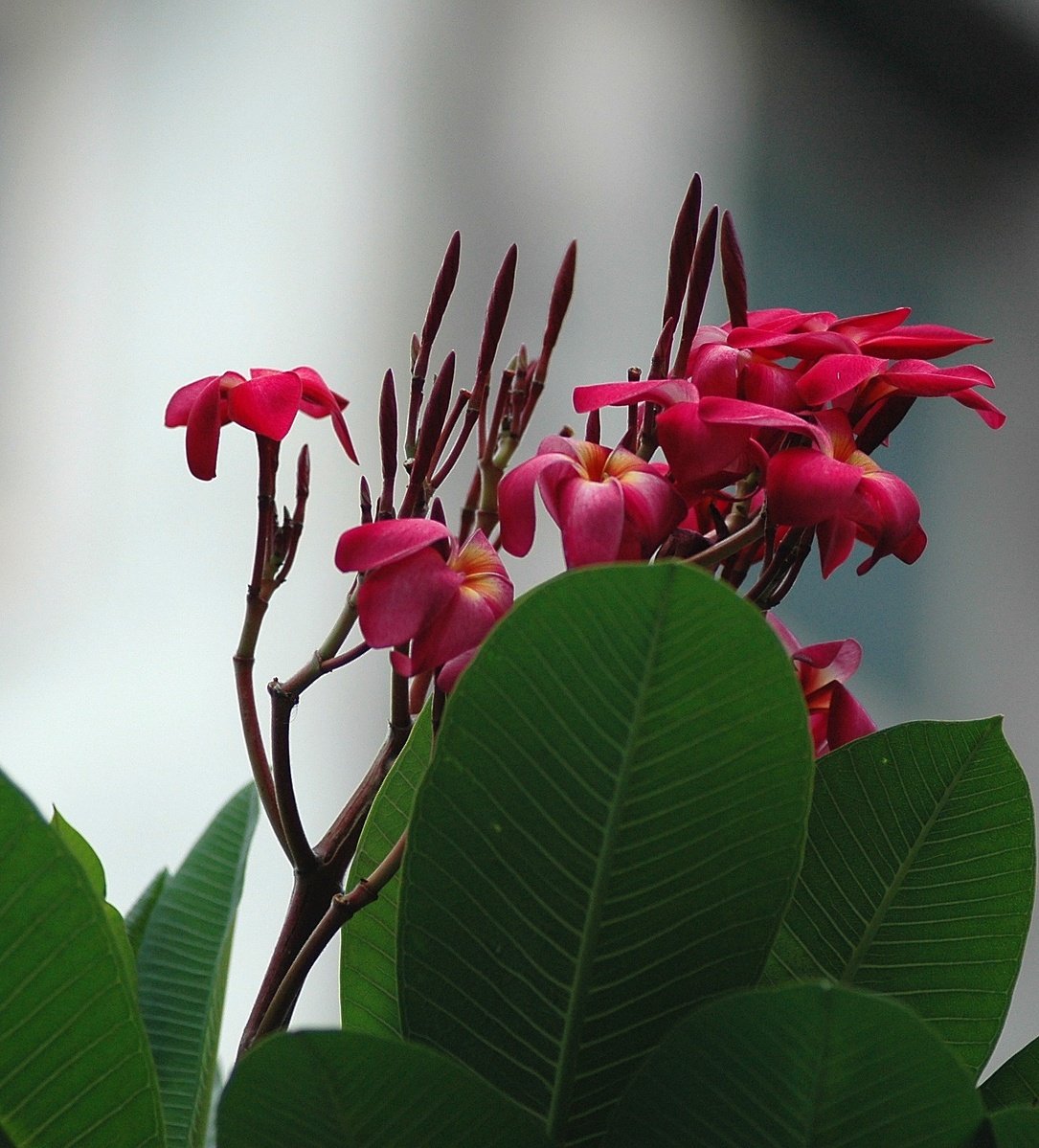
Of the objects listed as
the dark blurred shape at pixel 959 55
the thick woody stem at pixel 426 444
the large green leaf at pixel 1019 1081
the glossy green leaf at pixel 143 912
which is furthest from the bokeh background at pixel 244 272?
the large green leaf at pixel 1019 1081

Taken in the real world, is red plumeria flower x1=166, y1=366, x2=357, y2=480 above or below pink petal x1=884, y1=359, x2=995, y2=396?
below

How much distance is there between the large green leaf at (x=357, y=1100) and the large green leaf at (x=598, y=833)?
3 centimetres

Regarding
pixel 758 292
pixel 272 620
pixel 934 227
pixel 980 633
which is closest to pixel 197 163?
pixel 272 620

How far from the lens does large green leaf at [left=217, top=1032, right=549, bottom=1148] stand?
0.18 m

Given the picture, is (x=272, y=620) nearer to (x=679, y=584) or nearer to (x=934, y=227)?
(x=679, y=584)

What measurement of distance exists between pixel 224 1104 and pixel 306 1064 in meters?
0.02

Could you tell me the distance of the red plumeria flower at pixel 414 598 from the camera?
24cm

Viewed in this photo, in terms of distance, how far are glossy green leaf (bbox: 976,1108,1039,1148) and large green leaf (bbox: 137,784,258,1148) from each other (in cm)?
19

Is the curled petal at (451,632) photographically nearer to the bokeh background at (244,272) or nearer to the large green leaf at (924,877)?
the large green leaf at (924,877)

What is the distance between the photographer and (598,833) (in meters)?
0.20

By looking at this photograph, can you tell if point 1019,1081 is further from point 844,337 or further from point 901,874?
point 844,337

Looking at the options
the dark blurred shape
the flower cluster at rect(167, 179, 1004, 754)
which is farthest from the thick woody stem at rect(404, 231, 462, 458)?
the dark blurred shape

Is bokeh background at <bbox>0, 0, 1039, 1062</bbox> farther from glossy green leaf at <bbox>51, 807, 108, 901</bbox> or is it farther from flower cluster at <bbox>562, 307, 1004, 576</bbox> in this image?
flower cluster at <bbox>562, 307, 1004, 576</bbox>

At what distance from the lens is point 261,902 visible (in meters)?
1.21
